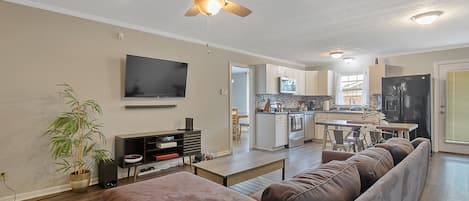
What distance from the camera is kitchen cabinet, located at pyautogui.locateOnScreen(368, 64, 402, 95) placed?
5.96 metres

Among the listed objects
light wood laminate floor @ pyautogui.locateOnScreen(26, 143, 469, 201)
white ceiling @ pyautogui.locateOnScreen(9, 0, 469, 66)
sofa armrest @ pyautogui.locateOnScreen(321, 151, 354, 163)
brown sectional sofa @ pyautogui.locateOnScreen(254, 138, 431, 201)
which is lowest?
light wood laminate floor @ pyautogui.locateOnScreen(26, 143, 469, 201)

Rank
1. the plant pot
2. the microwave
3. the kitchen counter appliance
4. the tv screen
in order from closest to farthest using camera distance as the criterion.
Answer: the plant pot
the tv screen
the kitchen counter appliance
the microwave

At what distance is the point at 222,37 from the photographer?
14.9ft

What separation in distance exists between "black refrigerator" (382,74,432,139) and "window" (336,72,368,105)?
43.3 inches

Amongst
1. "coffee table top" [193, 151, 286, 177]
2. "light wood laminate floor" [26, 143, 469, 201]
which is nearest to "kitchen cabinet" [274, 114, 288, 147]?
"light wood laminate floor" [26, 143, 469, 201]

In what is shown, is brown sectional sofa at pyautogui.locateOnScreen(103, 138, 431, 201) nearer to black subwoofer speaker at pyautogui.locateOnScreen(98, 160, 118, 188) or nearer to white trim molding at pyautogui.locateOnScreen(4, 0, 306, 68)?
black subwoofer speaker at pyautogui.locateOnScreen(98, 160, 118, 188)

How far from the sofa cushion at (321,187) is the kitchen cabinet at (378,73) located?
5.41 metres

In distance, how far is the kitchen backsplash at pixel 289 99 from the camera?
635cm

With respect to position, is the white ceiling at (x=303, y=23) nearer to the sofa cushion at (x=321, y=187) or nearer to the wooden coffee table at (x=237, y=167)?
the wooden coffee table at (x=237, y=167)

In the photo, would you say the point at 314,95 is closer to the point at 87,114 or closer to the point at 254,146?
the point at 254,146

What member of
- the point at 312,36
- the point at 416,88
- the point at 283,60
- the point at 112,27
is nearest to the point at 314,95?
the point at 283,60

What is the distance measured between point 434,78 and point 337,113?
2170 mm

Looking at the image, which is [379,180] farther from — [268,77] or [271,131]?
[268,77]

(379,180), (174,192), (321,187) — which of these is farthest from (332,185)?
(174,192)
